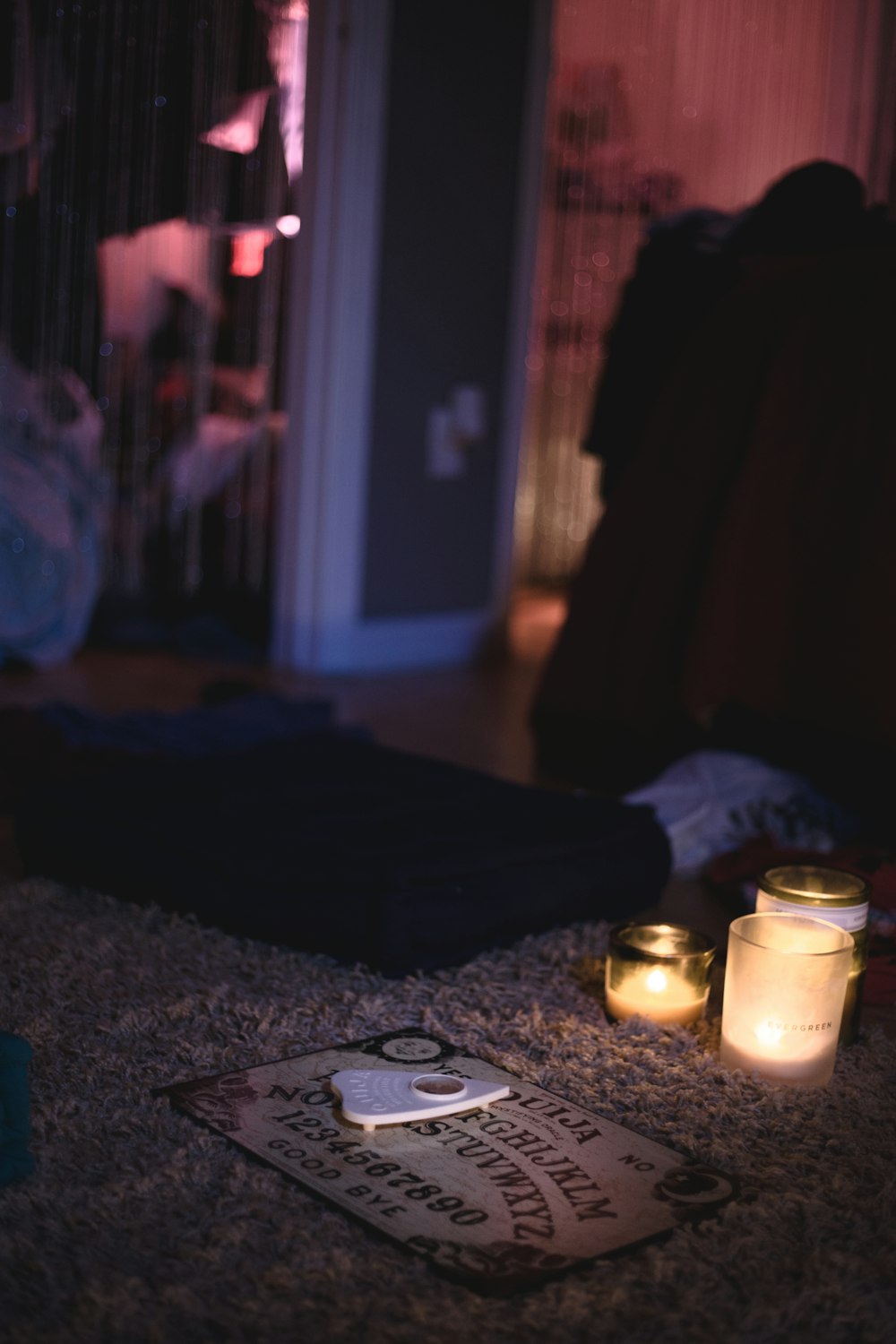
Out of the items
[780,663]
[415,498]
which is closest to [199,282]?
[415,498]

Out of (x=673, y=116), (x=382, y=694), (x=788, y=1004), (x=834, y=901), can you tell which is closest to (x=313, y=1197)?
(x=788, y=1004)

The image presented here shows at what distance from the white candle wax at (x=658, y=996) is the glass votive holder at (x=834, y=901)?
0.34 ft

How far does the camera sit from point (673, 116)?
13.7 feet

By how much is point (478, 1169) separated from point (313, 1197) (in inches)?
4.9

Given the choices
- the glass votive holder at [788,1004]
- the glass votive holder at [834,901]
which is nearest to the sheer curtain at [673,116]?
the glass votive holder at [834,901]

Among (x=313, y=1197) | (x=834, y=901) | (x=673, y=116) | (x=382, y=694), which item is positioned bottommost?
(x=382, y=694)

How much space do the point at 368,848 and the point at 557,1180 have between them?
593 millimetres

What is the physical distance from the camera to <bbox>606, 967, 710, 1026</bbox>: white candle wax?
1364 mm

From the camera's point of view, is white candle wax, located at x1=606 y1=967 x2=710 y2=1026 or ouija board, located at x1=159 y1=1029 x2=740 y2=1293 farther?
white candle wax, located at x1=606 y1=967 x2=710 y2=1026

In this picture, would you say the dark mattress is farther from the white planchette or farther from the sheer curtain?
Result: the sheer curtain

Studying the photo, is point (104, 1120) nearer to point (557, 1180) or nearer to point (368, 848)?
point (557, 1180)

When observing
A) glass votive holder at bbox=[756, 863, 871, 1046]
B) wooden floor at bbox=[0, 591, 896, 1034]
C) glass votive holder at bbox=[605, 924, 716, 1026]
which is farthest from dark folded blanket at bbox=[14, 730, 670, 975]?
wooden floor at bbox=[0, 591, 896, 1034]

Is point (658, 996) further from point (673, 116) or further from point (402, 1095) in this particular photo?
point (673, 116)

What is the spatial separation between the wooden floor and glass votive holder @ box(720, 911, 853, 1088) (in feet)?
3.77
